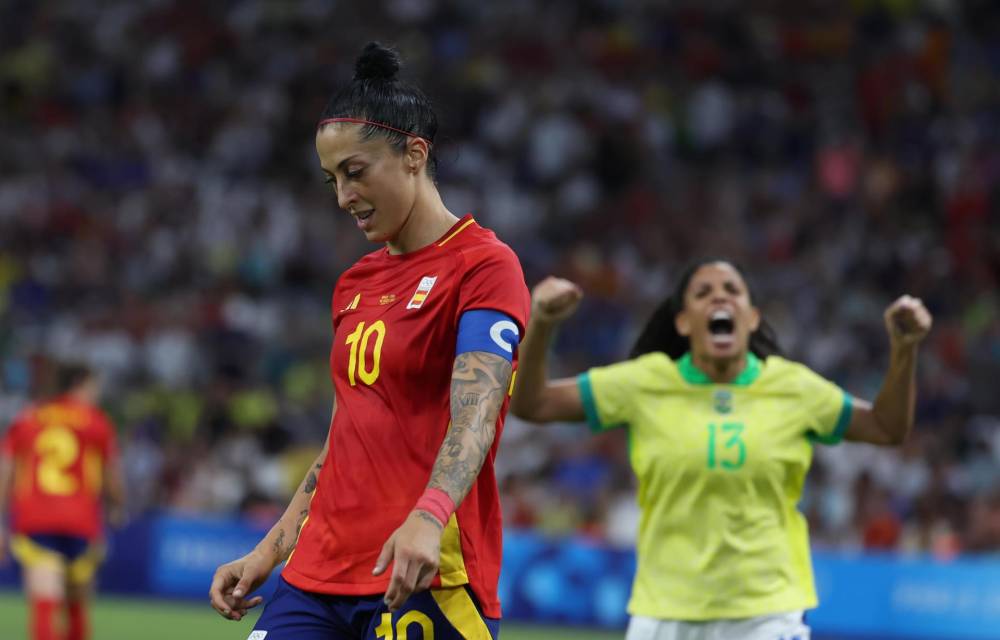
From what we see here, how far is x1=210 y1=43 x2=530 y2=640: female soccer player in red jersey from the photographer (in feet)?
13.2

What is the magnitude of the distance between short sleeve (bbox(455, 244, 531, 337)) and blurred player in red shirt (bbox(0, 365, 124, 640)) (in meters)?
7.43

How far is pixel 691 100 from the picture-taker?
18750 millimetres

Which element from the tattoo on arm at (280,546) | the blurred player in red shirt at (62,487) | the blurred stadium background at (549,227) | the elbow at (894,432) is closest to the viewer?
the tattoo on arm at (280,546)

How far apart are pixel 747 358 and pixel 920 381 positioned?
8.90 metres

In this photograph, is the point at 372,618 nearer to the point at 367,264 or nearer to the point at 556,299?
the point at 367,264

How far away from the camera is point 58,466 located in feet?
37.0

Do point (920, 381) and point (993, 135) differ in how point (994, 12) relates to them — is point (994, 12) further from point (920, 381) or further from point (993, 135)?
point (920, 381)

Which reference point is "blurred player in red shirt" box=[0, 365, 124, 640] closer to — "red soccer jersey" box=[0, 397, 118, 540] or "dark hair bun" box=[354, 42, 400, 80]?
"red soccer jersey" box=[0, 397, 118, 540]

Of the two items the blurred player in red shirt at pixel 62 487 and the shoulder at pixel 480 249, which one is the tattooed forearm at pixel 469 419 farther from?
the blurred player in red shirt at pixel 62 487

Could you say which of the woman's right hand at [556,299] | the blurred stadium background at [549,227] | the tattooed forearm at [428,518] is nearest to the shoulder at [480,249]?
the tattooed forearm at [428,518]

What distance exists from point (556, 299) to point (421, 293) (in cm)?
128

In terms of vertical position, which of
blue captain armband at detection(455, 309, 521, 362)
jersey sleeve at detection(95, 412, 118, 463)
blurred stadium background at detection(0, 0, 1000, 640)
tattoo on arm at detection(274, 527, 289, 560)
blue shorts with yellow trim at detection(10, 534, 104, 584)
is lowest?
tattoo on arm at detection(274, 527, 289, 560)

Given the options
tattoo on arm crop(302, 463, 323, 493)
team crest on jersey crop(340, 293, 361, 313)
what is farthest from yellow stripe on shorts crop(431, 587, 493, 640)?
team crest on jersey crop(340, 293, 361, 313)

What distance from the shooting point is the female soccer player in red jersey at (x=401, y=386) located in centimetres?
403
